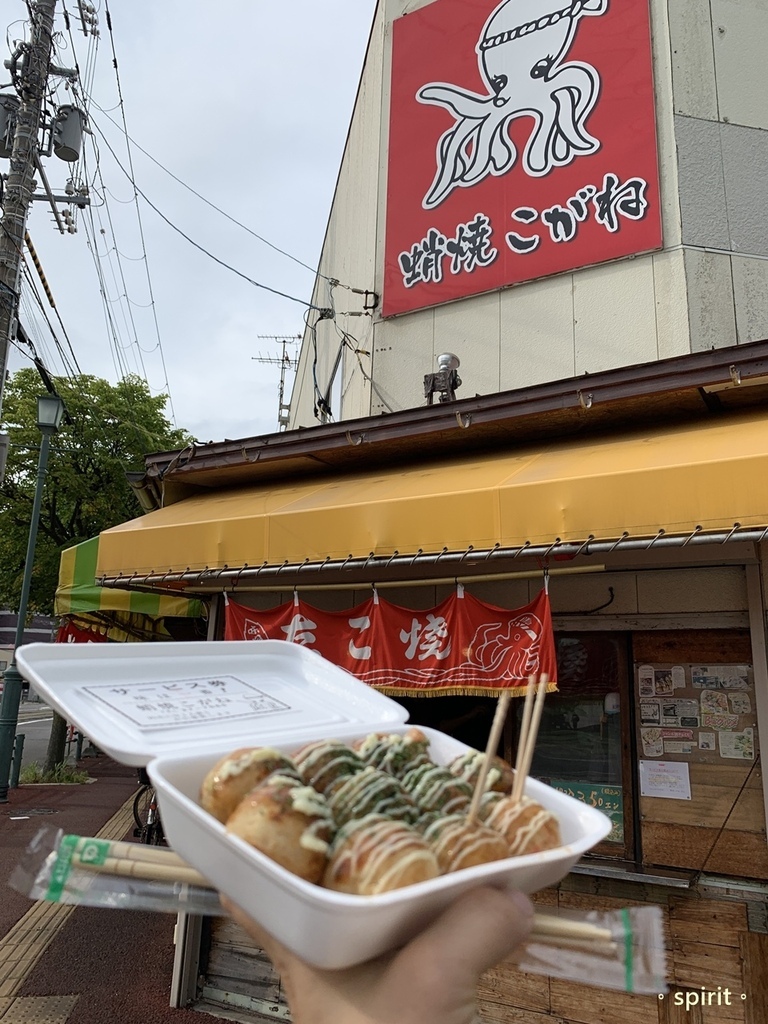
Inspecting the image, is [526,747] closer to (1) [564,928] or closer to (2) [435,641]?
(1) [564,928]

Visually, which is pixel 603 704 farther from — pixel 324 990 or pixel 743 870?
A: pixel 324 990

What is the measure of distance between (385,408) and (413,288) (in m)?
1.54

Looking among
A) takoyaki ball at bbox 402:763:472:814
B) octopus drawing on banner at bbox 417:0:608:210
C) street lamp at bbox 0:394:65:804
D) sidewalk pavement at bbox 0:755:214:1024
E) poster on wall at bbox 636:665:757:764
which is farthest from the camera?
street lamp at bbox 0:394:65:804

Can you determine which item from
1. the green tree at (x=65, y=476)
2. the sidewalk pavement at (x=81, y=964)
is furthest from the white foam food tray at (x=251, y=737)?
the green tree at (x=65, y=476)

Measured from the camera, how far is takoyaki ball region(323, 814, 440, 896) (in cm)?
115

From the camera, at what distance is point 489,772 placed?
5.20ft

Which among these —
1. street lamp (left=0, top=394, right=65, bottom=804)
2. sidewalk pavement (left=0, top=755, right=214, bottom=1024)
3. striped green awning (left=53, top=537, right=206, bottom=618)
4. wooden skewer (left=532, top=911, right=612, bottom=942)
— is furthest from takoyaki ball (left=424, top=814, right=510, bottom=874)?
street lamp (left=0, top=394, right=65, bottom=804)

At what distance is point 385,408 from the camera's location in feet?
26.6

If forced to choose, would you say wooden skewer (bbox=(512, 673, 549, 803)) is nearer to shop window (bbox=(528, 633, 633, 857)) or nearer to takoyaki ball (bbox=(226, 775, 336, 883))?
takoyaki ball (bbox=(226, 775, 336, 883))

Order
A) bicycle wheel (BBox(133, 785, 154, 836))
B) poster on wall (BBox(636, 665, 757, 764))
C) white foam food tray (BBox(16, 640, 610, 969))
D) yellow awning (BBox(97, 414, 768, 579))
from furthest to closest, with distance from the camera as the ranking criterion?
bicycle wheel (BBox(133, 785, 154, 836)) < poster on wall (BBox(636, 665, 757, 764)) < yellow awning (BBox(97, 414, 768, 579)) < white foam food tray (BBox(16, 640, 610, 969))

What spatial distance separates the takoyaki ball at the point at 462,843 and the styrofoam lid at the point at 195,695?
0.48 m

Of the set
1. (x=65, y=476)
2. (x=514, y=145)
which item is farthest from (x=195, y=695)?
(x=65, y=476)

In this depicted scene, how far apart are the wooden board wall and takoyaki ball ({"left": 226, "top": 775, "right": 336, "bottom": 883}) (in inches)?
171

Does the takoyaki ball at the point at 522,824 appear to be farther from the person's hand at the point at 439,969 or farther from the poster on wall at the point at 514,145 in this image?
the poster on wall at the point at 514,145
